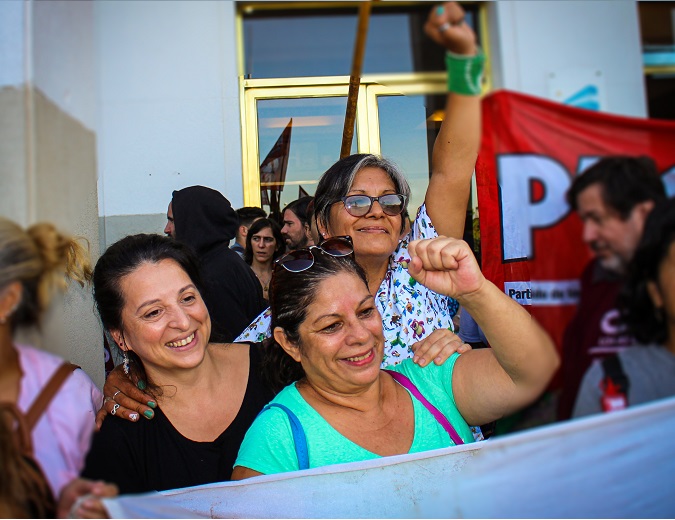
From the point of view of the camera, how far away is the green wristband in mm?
995

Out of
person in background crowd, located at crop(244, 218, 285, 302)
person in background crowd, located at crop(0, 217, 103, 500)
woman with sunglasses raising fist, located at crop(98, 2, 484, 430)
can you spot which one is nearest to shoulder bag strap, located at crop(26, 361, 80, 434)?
person in background crowd, located at crop(0, 217, 103, 500)

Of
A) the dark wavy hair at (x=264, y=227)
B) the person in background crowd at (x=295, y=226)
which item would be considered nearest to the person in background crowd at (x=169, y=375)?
the person in background crowd at (x=295, y=226)

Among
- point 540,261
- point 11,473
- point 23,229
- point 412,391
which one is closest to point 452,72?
point 540,261

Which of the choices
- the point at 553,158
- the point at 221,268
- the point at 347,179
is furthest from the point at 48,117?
the point at 221,268

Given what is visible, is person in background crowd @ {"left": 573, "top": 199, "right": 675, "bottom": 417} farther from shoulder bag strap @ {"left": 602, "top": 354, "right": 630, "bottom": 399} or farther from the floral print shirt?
the floral print shirt

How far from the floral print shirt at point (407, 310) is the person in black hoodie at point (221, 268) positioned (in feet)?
2.17

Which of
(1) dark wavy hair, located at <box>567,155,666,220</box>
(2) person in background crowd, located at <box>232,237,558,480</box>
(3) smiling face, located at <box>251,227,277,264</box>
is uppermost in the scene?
(3) smiling face, located at <box>251,227,277,264</box>

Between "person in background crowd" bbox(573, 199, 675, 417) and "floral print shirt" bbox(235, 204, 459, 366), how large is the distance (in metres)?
1.10

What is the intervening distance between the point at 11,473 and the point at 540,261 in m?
0.80

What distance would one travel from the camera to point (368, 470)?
1494 millimetres

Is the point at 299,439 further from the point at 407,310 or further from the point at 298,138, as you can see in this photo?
the point at 298,138

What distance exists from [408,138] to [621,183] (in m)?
1.43

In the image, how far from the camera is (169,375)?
6.22ft

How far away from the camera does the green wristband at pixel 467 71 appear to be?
1.00m
